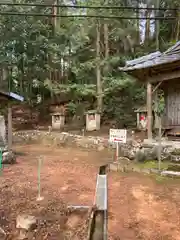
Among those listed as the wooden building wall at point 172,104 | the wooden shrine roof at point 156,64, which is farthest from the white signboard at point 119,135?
the wooden building wall at point 172,104

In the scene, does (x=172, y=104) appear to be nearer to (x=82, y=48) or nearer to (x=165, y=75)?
(x=165, y=75)

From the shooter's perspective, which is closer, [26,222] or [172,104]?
[26,222]

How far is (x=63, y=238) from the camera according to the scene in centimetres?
317

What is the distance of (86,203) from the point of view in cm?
430

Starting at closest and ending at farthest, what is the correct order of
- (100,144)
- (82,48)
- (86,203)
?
(86,203) → (100,144) → (82,48)

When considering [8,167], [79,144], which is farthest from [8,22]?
[8,167]

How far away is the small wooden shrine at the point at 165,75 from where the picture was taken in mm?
7646

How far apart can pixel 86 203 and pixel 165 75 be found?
5.76 metres

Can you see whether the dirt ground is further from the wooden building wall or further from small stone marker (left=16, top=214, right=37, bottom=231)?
the wooden building wall

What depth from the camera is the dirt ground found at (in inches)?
130

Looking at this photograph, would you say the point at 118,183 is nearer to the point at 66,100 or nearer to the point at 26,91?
the point at 66,100

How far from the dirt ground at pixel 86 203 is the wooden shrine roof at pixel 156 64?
3.85 m

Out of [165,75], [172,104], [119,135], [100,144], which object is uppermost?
[165,75]

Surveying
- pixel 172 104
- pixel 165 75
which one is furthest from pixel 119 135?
pixel 172 104
